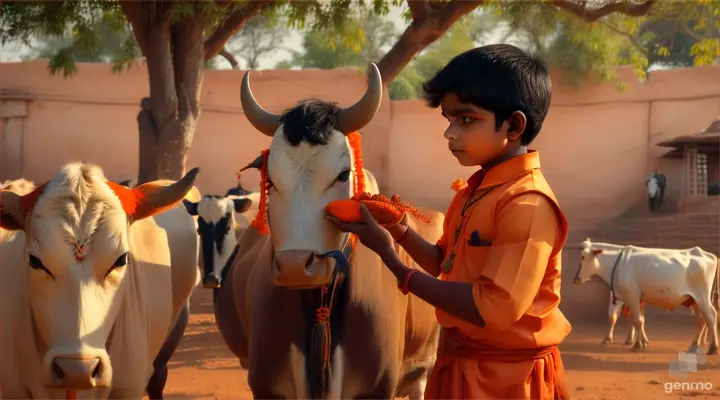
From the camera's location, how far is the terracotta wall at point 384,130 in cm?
1906

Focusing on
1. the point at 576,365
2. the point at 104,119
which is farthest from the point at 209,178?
the point at 576,365

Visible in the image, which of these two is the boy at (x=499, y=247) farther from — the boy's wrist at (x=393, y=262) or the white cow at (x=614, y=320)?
the white cow at (x=614, y=320)

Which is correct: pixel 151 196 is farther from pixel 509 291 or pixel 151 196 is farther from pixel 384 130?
pixel 384 130

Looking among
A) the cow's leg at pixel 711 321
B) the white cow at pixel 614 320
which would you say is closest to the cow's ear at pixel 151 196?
the cow's leg at pixel 711 321

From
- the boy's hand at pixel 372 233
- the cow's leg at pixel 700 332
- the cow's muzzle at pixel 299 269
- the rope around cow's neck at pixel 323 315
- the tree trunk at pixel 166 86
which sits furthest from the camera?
the cow's leg at pixel 700 332

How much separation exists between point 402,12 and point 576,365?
5082 millimetres

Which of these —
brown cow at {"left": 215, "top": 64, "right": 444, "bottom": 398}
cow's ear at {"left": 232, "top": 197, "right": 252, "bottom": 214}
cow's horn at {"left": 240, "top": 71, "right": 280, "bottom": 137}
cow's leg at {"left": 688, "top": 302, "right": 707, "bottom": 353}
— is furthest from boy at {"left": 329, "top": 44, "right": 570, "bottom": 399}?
cow's leg at {"left": 688, "top": 302, "right": 707, "bottom": 353}

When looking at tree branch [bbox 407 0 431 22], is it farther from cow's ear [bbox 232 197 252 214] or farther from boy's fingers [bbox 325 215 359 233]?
boy's fingers [bbox 325 215 359 233]

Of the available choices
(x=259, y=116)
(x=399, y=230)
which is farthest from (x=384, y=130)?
(x=399, y=230)

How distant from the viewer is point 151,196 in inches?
150

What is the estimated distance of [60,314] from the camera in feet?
10.9

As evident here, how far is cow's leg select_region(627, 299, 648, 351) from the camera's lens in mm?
11477

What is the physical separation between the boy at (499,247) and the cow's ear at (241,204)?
7.42m

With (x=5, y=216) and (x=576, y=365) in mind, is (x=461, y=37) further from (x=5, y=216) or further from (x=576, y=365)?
(x=5, y=216)
